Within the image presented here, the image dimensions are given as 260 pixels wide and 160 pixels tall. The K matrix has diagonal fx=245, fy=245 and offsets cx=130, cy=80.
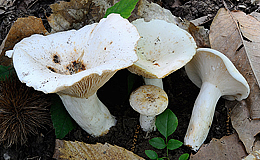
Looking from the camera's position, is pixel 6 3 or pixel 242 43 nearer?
pixel 242 43

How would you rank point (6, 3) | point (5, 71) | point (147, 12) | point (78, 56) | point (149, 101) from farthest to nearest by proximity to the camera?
point (6, 3) < point (147, 12) < point (5, 71) < point (78, 56) < point (149, 101)

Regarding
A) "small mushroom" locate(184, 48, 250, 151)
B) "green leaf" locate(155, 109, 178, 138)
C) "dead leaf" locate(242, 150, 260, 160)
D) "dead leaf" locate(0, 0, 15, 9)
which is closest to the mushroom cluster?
"small mushroom" locate(184, 48, 250, 151)

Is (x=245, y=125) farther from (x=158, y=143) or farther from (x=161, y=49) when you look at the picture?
(x=161, y=49)

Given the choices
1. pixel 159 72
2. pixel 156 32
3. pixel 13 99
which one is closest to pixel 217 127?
pixel 159 72

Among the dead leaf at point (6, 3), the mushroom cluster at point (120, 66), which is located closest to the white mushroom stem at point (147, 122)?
the mushroom cluster at point (120, 66)

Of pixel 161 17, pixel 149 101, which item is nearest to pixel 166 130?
pixel 149 101
